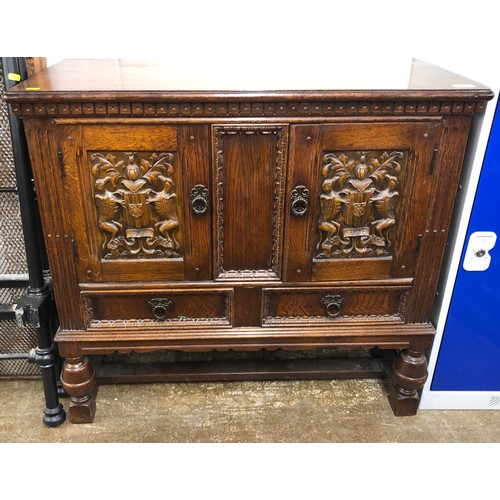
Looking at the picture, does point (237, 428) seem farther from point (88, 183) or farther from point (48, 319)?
point (88, 183)

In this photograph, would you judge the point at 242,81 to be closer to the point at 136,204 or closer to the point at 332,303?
the point at 136,204

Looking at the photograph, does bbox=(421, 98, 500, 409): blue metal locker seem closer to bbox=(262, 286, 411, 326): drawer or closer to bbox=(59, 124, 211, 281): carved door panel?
bbox=(262, 286, 411, 326): drawer

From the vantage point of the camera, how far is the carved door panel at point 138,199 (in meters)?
1.43

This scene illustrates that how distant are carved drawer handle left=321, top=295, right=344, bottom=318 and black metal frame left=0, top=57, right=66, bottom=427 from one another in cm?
95

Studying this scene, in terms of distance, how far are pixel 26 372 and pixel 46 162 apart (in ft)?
3.22

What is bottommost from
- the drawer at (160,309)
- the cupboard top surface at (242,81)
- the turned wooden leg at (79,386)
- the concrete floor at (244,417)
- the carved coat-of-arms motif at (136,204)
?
the concrete floor at (244,417)

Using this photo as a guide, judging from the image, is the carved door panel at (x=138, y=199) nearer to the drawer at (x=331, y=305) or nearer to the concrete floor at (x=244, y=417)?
the drawer at (x=331, y=305)

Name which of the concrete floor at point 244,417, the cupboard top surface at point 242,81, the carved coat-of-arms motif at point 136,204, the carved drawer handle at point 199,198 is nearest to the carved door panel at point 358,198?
the cupboard top surface at point 242,81

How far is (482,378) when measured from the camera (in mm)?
1889

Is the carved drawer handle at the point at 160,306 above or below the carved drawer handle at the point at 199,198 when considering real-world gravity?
below

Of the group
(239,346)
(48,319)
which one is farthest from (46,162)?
(239,346)

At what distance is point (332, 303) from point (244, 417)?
560 mm

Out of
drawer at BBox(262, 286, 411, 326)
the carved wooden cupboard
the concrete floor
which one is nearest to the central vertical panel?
the carved wooden cupboard

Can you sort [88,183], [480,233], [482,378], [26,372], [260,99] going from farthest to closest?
[26,372], [482,378], [480,233], [88,183], [260,99]
